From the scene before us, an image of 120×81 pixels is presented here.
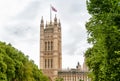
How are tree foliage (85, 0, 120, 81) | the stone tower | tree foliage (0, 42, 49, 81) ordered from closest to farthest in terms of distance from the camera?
tree foliage (85, 0, 120, 81) < tree foliage (0, 42, 49, 81) < the stone tower

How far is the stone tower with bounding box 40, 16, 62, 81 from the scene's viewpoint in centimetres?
19012

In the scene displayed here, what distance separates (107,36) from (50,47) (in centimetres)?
15932

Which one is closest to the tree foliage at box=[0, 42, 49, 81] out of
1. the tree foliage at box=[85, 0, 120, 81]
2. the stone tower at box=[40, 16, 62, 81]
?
the tree foliage at box=[85, 0, 120, 81]

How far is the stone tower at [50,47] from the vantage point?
7485 inches

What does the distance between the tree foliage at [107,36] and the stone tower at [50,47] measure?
Answer: 152 m

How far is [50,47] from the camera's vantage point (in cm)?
19338

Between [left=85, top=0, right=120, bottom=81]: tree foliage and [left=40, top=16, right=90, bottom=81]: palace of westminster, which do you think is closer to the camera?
[left=85, top=0, right=120, bottom=81]: tree foliage

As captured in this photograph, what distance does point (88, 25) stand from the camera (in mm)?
40688

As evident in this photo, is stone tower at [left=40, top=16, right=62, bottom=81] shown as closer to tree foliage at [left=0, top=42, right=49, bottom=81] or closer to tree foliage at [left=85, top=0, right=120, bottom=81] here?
tree foliage at [left=0, top=42, right=49, bottom=81]

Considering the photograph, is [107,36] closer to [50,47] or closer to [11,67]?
[11,67]

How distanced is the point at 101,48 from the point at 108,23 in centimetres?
180

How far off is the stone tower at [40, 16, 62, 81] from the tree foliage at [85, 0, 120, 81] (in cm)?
15174

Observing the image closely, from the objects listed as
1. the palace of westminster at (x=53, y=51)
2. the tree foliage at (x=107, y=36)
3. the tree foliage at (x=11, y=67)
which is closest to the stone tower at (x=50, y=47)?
the palace of westminster at (x=53, y=51)

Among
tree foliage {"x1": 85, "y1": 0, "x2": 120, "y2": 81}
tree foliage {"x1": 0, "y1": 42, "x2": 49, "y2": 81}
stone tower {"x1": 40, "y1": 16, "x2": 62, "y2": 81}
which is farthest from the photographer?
stone tower {"x1": 40, "y1": 16, "x2": 62, "y2": 81}
